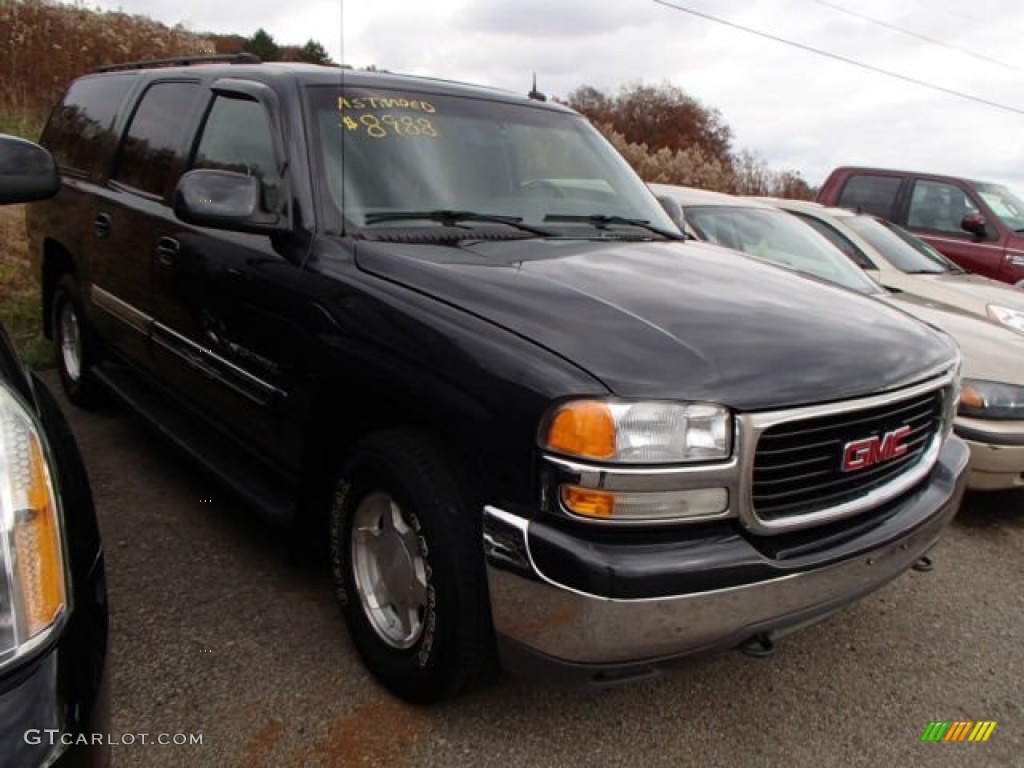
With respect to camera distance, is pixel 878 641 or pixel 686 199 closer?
pixel 878 641

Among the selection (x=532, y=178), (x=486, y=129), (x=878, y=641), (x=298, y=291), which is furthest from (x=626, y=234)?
(x=878, y=641)

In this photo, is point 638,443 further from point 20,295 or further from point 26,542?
point 20,295

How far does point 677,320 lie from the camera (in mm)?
2182

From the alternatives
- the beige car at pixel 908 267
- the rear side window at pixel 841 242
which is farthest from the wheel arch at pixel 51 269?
the beige car at pixel 908 267

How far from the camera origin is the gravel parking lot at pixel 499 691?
7.37ft

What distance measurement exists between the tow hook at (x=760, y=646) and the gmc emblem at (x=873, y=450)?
1.58 feet

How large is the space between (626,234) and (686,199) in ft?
9.90

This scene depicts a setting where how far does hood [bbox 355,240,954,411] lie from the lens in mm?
1956

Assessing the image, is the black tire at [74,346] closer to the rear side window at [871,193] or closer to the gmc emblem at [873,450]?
the gmc emblem at [873,450]

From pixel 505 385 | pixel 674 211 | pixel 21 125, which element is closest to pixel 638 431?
pixel 505 385

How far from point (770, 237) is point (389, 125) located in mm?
3644

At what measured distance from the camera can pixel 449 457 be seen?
2.13m

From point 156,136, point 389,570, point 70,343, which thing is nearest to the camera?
point 389,570

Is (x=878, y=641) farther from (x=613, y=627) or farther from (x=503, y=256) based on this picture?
(x=503, y=256)
